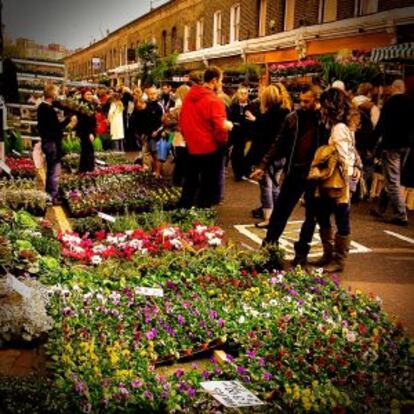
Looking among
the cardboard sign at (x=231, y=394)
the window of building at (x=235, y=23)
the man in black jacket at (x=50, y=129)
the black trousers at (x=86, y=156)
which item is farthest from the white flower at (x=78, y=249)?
the window of building at (x=235, y=23)

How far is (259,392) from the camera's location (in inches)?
140

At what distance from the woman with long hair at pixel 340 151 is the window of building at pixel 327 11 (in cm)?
1483

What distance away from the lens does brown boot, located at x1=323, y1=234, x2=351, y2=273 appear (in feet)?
21.0

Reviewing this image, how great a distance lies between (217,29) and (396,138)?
23854mm

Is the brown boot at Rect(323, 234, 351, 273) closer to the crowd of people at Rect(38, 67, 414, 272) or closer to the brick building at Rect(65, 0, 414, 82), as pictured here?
the crowd of people at Rect(38, 67, 414, 272)

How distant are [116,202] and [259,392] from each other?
5.84 m

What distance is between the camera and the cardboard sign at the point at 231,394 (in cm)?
323

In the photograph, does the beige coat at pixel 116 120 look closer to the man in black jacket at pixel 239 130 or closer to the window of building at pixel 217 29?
the man in black jacket at pixel 239 130

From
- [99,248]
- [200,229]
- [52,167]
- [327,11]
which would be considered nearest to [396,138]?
[200,229]

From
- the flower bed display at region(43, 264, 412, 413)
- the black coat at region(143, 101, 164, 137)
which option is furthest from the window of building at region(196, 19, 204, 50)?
the flower bed display at region(43, 264, 412, 413)

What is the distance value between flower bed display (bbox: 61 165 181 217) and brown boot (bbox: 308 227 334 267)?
3091mm

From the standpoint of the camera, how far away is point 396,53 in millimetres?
12578

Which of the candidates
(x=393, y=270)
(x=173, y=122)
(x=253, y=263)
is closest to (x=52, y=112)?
(x=173, y=122)

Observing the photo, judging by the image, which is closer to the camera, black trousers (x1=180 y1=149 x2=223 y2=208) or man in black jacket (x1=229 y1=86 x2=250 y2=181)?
black trousers (x1=180 y1=149 x2=223 y2=208)
